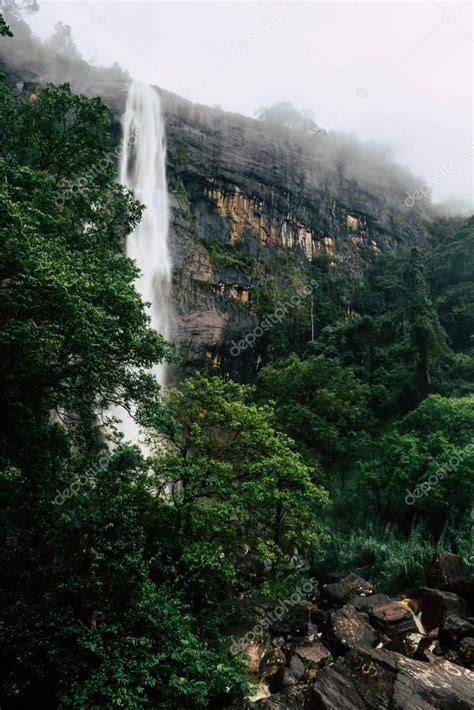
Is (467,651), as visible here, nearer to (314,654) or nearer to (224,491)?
(314,654)

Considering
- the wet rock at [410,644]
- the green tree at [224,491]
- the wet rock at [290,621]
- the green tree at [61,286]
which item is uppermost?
the green tree at [61,286]

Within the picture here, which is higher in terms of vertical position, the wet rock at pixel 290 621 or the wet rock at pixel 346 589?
the wet rock at pixel 346 589

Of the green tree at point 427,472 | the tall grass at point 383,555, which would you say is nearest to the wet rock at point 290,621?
the tall grass at point 383,555

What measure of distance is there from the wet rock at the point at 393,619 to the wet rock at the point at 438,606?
47 cm

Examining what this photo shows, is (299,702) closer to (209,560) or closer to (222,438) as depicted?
(209,560)

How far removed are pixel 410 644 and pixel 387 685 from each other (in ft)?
12.0

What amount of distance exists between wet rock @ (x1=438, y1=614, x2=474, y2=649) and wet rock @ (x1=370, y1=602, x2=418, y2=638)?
613mm

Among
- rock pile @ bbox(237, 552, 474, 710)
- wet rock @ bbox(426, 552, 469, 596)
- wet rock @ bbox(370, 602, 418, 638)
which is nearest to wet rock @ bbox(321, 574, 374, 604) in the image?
rock pile @ bbox(237, 552, 474, 710)

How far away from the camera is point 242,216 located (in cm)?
4212

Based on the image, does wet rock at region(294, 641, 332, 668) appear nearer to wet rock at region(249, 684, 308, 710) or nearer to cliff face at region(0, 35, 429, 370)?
wet rock at region(249, 684, 308, 710)

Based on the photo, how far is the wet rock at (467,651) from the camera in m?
9.04

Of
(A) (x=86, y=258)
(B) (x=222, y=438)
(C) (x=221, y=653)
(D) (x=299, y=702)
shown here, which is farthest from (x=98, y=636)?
(A) (x=86, y=258)

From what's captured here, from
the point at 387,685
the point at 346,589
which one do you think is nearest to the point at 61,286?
the point at 387,685

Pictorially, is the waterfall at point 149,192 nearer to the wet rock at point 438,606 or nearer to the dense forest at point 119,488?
the dense forest at point 119,488
